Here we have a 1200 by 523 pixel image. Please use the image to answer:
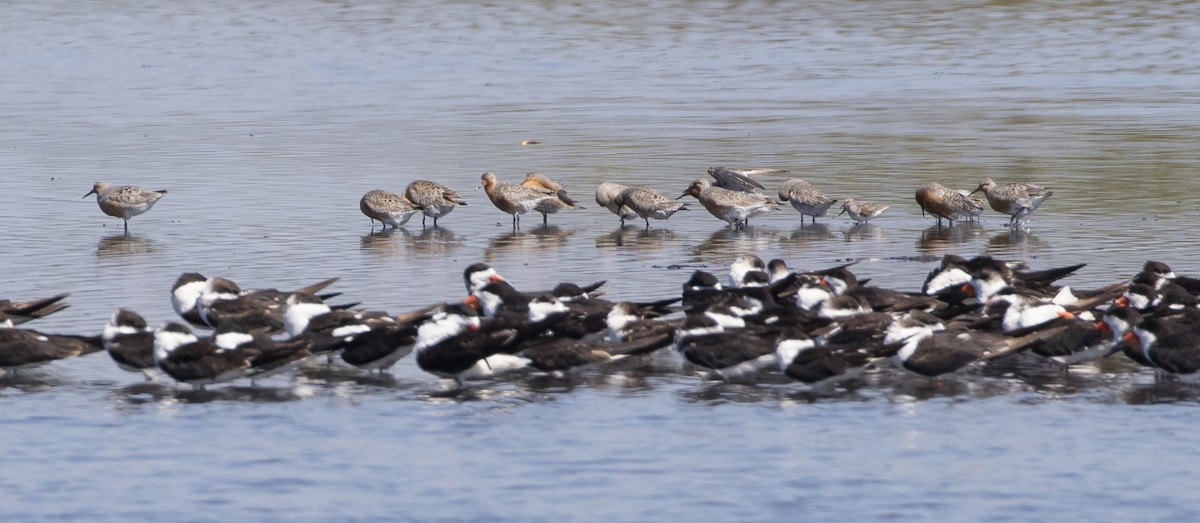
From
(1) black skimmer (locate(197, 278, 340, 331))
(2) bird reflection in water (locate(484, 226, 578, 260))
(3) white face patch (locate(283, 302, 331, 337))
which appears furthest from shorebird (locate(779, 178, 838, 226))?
(3) white face patch (locate(283, 302, 331, 337))

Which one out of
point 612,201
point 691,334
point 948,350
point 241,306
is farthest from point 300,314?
point 612,201

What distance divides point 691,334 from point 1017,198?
8.83 metres

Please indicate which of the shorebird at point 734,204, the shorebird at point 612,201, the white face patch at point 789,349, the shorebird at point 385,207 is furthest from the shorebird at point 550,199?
the white face patch at point 789,349

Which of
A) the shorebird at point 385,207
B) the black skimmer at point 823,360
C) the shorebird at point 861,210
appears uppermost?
the shorebird at point 385,207

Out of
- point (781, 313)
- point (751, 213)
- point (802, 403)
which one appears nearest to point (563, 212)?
point (751, 213)

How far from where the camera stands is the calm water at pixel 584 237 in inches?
446

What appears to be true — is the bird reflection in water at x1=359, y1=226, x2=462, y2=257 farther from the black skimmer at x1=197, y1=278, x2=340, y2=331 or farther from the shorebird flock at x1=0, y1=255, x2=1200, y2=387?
the shorebird flock at x1=0, y1=255, x2=1200, y2=387

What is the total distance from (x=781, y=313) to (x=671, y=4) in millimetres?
45374

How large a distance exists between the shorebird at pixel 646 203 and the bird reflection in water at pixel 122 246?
5585 millimetres

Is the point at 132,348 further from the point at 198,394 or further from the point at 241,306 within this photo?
the point at 241,306

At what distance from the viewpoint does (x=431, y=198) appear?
22.8m

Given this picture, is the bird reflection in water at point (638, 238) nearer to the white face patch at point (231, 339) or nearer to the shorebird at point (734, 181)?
the shorebird at point (734, 181)

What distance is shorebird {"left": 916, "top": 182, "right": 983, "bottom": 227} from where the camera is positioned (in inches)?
862

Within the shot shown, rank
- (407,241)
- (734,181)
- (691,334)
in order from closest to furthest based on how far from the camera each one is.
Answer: (691,334)
(407,241)
(734,181)
